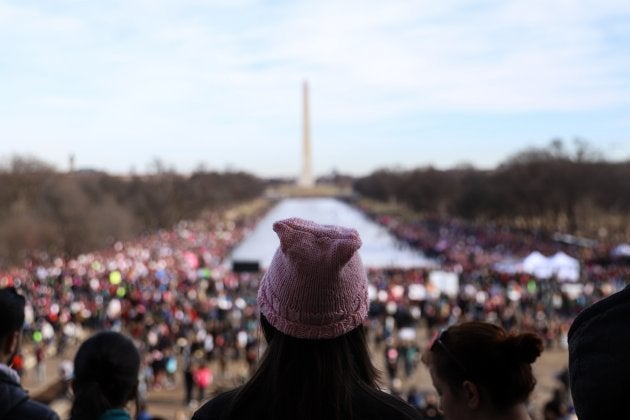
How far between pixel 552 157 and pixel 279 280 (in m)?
61.8

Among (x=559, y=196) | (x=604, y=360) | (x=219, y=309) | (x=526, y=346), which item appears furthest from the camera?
(x=559, y=196)

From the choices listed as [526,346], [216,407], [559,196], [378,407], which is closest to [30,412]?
[216,407]

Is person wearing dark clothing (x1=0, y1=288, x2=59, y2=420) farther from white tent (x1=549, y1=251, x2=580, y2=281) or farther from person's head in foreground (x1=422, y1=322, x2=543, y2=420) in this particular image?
white tent (x1=549, y1=251, x2=580, y2=281)

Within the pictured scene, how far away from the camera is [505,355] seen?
2.32 metres

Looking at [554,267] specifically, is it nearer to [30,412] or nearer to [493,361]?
[493,361]

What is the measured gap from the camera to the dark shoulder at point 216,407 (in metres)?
1.77

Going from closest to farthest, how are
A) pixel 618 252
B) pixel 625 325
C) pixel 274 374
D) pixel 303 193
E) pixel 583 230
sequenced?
pixel 625 325 → pixel 274 374 → pixel 618 252 → pixel 583 230 → pixel 303 193

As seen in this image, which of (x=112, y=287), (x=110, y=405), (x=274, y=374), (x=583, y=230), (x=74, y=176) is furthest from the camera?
(x=74, y=176)

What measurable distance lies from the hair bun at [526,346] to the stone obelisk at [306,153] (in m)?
119

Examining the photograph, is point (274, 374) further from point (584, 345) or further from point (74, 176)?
point (74, 176)

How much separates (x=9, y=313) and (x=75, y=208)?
1675 inches

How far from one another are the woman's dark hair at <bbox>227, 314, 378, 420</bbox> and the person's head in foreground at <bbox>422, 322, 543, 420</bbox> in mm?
689

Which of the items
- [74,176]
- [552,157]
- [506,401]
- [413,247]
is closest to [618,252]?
[413,247]

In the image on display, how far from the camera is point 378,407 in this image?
170cm
